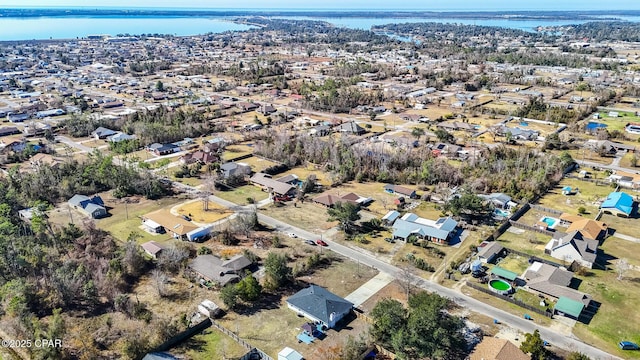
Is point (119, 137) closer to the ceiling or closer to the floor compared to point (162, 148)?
closer to the floor

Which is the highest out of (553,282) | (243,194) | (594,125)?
(594,125)

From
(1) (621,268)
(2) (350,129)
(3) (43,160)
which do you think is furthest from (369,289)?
(3) (43,160)

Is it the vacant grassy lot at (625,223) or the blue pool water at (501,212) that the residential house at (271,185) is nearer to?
the blue pool water at (501,212)

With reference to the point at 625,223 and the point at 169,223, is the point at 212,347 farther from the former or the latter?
the point at 625,223

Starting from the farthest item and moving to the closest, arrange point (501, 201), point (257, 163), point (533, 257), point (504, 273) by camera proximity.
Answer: point (257, 163) < point (501, 201) < point (533, 257) < point (504, 273)

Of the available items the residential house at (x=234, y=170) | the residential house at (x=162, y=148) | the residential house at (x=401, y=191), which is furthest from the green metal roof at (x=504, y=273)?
the residential house at (x=162, y=148)

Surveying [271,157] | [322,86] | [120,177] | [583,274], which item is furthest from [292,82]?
[583,274]
